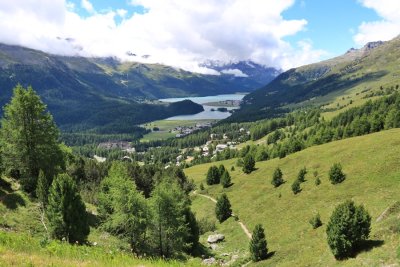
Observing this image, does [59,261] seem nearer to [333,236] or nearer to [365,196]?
[333,236]

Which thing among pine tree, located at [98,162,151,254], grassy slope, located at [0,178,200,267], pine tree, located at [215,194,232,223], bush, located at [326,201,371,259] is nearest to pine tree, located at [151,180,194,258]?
pine tree, located at [98,162,151,254]

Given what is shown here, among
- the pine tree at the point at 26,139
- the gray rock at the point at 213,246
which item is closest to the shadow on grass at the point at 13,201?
the pine tree at the point at 26,139

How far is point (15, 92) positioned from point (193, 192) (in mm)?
83790

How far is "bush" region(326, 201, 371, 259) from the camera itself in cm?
4084

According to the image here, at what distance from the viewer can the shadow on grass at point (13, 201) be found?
44.3 meters

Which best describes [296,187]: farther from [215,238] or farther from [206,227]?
[206,227]

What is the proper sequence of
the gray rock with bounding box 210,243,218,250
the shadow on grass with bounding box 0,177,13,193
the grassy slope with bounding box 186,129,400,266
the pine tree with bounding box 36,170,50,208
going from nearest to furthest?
1. the grassy slope with bounding box 186,129,400,266
2. the pine tree with bounding box 36,170,50,208
3. the shadow on grass with bounding box 0,177,13,193
4. the gray rock with bounding box 210,243,218,250

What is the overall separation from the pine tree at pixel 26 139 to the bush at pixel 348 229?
128ft

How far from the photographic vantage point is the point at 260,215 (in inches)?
3162

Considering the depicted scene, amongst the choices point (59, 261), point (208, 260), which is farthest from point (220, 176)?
point (59, 261)

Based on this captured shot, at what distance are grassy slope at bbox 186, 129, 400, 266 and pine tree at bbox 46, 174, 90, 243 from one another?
1126 inches

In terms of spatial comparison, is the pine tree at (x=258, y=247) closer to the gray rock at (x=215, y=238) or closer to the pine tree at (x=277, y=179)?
the gray rock at (x=215, y=238)

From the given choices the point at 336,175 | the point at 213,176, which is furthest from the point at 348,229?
the point at 213,176

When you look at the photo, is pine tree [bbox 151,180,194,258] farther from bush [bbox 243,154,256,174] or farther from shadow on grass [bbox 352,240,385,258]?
bush [bbox 243,154,256,174]
